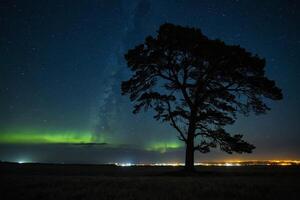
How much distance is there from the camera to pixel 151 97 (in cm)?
2717

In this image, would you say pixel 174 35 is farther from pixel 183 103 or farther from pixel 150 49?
pixel 183 103

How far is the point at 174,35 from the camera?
85.7 ft

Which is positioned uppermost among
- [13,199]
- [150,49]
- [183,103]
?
[150,49]

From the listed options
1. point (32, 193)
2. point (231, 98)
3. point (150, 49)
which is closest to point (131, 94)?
point (150, 49)

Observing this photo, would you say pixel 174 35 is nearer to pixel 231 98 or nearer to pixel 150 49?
pixel 150 49

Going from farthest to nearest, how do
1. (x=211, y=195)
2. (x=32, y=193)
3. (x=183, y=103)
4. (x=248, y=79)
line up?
(x=183, y=103) → (x=248, y=79) → (x=32, y=193) → (x=211, y=195)

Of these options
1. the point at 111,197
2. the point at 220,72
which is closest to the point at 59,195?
the point at 111,197

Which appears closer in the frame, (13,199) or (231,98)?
(13,199)

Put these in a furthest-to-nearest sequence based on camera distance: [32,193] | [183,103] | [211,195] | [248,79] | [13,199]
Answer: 1. [183,103]
2. [248,79]
3. [32,193]
4. [211,195]
5. [13,199]

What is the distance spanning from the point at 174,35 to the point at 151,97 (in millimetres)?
5681

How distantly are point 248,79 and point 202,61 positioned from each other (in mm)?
4106

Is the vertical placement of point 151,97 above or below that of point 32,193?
above

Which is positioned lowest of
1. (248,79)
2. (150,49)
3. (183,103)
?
(183,103)

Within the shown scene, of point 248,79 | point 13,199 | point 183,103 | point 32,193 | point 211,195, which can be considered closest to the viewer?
point 13,199
